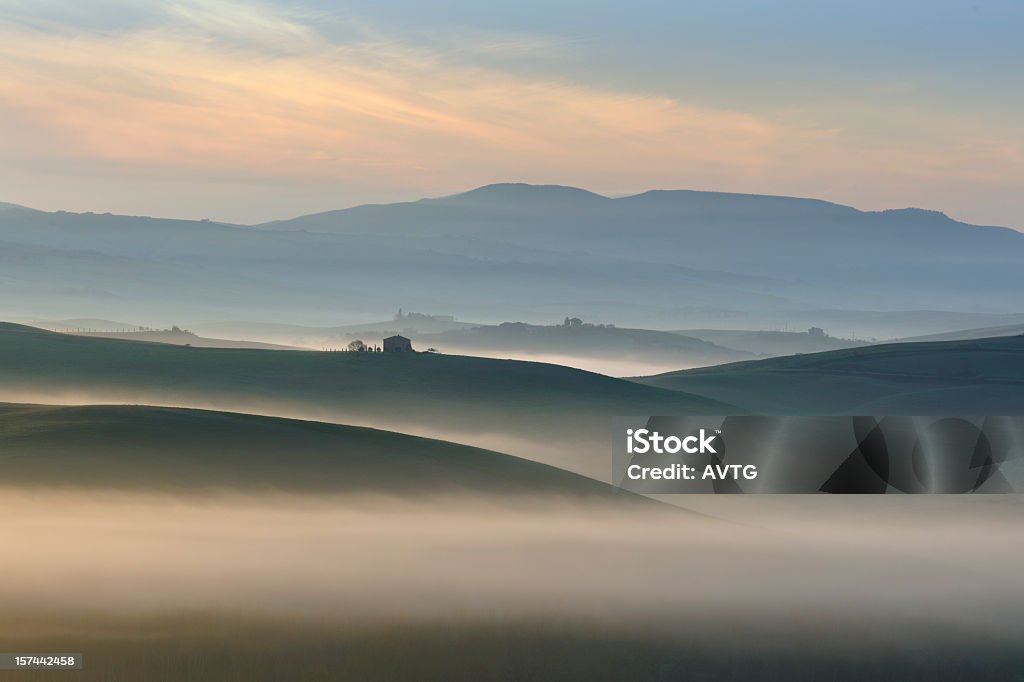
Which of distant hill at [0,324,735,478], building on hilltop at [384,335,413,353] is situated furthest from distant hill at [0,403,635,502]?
building on hilltop at [384,335,413,353]

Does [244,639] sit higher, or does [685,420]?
[685,420]

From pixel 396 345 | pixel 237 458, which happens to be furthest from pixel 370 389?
pixel 237 458

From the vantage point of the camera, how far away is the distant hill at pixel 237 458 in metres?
68.1

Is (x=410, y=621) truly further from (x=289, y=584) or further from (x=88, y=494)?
(x=88, y=494)

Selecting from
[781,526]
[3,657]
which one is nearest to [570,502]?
[781,526]

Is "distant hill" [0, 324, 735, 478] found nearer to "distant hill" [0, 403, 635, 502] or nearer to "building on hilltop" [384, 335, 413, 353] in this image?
"building on hilltop" [384, 335, 413, 353]

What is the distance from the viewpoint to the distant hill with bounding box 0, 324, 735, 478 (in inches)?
5605

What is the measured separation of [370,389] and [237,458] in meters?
85.4

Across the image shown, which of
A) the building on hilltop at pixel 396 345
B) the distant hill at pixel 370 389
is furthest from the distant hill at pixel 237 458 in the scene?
the building on hilltop at pixel 396 345

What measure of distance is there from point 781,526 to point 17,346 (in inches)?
4275

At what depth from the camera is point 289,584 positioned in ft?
167

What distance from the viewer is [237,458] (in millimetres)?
73250

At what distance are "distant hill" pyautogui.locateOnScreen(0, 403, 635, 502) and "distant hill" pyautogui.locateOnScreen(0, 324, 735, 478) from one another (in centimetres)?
4378

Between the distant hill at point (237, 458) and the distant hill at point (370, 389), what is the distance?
1723 inches
